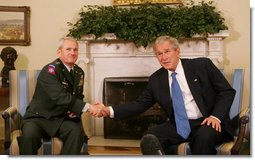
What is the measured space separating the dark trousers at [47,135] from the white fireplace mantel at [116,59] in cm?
119

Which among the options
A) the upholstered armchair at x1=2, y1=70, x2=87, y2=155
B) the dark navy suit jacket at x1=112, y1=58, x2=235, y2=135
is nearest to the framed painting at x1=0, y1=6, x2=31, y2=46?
the upholstered armchair at x1=2, y1=70, x2=87, y2=155

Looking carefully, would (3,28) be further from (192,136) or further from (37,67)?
(192,136)

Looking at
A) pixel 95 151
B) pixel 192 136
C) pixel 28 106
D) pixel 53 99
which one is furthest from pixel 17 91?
pixel 192 136

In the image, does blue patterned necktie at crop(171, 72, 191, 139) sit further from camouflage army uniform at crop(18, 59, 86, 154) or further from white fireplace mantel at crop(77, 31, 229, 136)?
white fireplace mantel at crop(77, 31, 229, 136)

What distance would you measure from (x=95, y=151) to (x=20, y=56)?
4.24ft

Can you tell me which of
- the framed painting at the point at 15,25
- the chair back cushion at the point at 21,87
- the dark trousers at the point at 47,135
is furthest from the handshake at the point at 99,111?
the framed painting at the point at 15,25

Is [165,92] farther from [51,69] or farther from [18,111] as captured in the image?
[18,111]

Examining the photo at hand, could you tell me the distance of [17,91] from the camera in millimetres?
2434

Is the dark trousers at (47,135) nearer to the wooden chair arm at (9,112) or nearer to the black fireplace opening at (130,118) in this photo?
the wooden chair arm at (9,112)

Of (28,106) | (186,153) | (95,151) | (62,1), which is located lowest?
(95,151)

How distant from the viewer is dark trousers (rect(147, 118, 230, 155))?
185 centimetres

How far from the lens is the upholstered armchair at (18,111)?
2.04 meters

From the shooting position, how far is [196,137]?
1888mm

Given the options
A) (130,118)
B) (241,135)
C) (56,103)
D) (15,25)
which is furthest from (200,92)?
(15,25)
